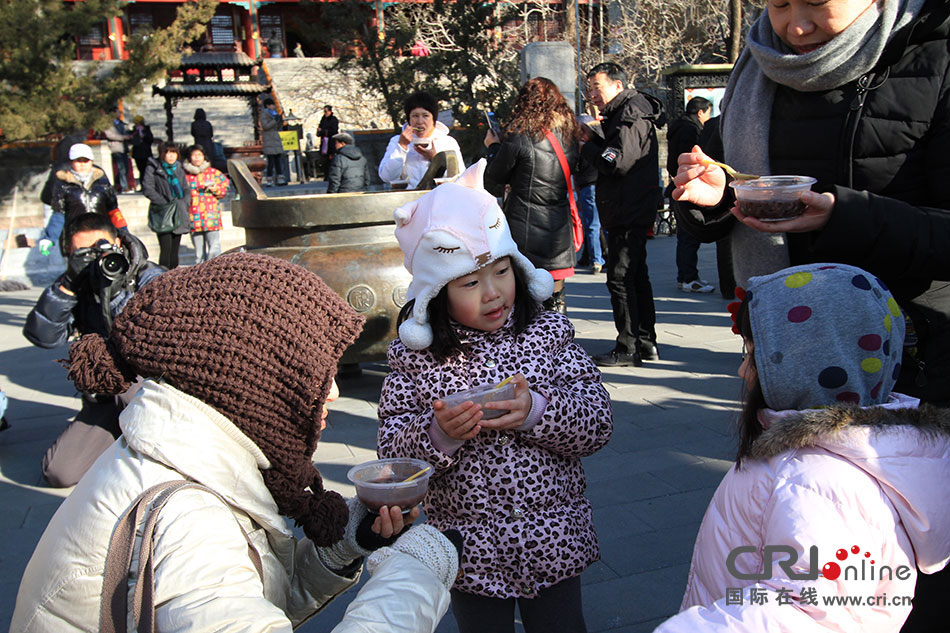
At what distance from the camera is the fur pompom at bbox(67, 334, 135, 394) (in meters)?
1.66

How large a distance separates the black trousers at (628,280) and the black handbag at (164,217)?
541cm

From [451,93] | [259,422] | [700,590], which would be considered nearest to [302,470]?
[259,422]

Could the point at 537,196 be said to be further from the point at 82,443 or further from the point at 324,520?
the point at 324,520

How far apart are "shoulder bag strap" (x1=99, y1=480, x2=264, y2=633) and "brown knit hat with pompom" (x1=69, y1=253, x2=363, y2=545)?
23 centimetres

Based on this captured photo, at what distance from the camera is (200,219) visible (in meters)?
9.45

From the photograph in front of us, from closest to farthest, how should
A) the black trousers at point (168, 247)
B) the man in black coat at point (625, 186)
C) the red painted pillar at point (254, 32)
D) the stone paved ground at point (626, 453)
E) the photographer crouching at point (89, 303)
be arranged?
the stone paved ground at point (626, 453)
the photographer crouching at point (89, 303)
the man in black coat at point (625, 186)
the black trousers at point (168, 247)
the red painted pillar at point (254, 32)

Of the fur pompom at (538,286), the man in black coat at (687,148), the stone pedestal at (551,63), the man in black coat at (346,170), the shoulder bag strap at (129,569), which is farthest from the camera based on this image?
the stone pedestal at (551,63)

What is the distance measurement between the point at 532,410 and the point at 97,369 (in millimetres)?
972

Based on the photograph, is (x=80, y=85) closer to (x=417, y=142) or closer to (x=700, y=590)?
(x=417, y=142)

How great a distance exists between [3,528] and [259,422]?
286 centimetres

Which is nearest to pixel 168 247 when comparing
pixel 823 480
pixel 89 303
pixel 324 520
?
pixel 89 303

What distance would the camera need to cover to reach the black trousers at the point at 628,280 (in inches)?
225

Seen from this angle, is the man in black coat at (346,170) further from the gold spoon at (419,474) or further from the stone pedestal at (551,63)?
the gold spoon at (419,474)

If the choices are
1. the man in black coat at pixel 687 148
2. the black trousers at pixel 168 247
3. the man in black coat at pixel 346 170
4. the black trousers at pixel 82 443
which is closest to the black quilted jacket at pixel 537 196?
the man in black coat at pixel 687 148
